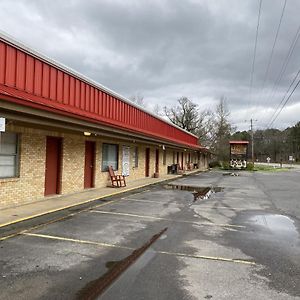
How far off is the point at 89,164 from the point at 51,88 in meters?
5.24

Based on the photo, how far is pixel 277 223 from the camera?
10492 millimetres

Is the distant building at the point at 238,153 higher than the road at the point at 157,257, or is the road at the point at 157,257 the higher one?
the distant building at the point at 238,153

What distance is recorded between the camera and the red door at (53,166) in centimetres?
1395

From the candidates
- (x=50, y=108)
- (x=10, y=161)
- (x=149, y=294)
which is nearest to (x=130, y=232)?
(x=149, y=294)

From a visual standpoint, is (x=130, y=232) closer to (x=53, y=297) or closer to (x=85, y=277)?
(x=85, y=277)

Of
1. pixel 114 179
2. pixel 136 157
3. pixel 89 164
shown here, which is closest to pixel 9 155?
pixel 89 164

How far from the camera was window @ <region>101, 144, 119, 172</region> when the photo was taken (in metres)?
19.3

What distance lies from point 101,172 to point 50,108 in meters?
8.30

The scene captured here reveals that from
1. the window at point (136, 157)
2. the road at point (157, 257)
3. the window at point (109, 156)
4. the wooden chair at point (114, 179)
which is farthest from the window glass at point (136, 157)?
the road at point (157, 257)

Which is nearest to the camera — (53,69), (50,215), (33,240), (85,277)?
(85,277)

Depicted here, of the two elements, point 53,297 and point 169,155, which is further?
point 169,155

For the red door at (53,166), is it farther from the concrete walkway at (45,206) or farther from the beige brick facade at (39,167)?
the concrete walkway at (45,206)

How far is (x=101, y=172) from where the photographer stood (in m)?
18.7

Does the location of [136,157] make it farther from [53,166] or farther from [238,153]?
[238,153]
